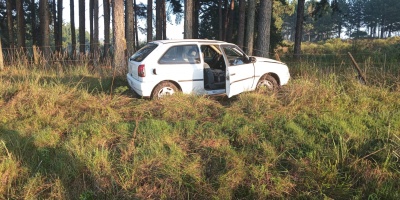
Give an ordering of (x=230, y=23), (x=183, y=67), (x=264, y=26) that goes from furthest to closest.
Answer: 1. (x=230, y=23)
2. (x=264, y=26)
3. (x=183, y=67)

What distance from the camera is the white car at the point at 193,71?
686 cm

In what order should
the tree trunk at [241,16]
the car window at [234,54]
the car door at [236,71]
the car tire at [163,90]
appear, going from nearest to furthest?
the car door at [236,71], the car tire at [163,90], the car window at [234,54], the tree trunk at [241,16]

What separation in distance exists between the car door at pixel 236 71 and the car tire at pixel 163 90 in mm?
1328

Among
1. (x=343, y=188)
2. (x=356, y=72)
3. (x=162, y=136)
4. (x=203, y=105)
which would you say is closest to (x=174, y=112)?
(x=203, y=105)

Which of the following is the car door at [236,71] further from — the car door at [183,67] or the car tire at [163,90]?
the car tire at [163,90]

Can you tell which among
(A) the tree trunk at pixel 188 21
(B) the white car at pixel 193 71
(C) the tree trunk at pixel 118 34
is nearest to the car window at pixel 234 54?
(B) the white car at pixel 193 71

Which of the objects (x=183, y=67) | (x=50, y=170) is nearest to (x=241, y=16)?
(x=183, y=67)

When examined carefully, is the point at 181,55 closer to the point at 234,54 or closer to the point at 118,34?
the point at 234,54

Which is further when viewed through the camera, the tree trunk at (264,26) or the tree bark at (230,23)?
the tree bark at (230,23)

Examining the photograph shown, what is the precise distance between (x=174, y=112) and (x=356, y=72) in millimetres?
5517

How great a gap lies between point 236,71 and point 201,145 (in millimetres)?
2852

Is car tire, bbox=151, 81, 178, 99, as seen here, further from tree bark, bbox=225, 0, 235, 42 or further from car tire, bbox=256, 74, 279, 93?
tree bark, bbox=225, 0, 235, 42

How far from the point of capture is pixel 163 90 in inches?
278

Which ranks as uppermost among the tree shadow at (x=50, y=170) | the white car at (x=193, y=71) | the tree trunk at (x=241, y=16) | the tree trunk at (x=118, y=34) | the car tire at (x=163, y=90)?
the tree trunk at (x=241, y=16)
